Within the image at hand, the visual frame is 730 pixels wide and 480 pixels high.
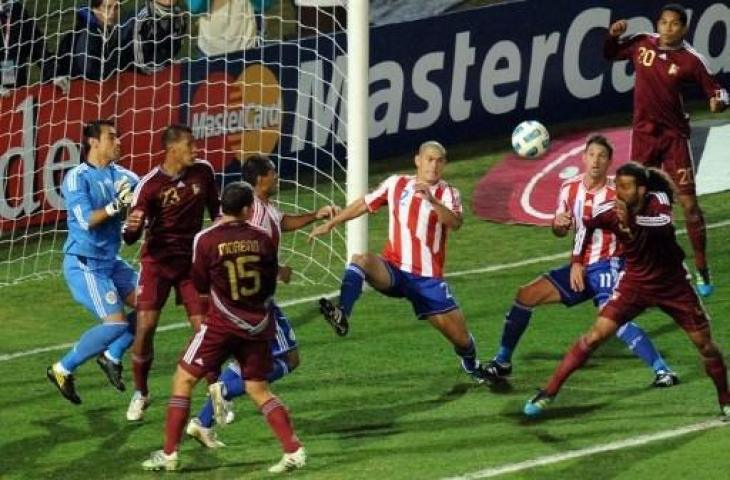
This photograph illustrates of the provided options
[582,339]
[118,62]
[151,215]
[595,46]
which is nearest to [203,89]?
[118,62]

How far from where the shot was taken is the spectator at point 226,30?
19.8m

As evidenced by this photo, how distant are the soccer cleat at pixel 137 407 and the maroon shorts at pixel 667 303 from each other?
315 centimetres

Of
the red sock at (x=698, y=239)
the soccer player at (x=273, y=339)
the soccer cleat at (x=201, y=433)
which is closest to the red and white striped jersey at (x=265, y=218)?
the soccer player at (x=273, y=339)

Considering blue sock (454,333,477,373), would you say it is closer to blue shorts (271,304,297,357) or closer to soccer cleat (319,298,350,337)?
soccer cleat (319,298,350,337)

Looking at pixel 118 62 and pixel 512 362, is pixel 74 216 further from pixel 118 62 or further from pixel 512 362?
pixel 118 62

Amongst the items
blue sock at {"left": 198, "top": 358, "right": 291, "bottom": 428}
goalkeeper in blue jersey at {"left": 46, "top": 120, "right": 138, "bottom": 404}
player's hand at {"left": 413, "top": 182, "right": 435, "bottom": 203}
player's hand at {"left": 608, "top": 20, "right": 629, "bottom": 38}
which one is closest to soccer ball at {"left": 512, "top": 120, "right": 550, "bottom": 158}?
player's hand at {"left": 608, "top": 20, "right": 629, "bottom": 38}

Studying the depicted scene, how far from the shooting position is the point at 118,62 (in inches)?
752

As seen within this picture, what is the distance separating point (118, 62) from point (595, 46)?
19.0 ft

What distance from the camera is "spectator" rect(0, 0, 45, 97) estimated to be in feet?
62.0

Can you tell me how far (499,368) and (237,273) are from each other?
3.18 m

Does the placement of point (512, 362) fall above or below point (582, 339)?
below

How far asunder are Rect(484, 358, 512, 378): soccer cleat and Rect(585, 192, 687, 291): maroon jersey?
1.78 m

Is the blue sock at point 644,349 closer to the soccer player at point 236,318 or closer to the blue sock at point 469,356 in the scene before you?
the blue sock at point 469,356

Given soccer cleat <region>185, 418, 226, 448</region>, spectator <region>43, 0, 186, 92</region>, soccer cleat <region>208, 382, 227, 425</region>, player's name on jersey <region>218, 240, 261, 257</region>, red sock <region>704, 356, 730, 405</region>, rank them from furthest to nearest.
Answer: spectator <region>43, 0, 186, 92</region>
red sock <region>704, 356, 730, 405</region>
soccer cleat <region>185, 418, 226, 448</region>
soccer cleat <region>208, 382, 227, 425</region>
player's name on jersey <region>218, 240, 261, 257</region>
